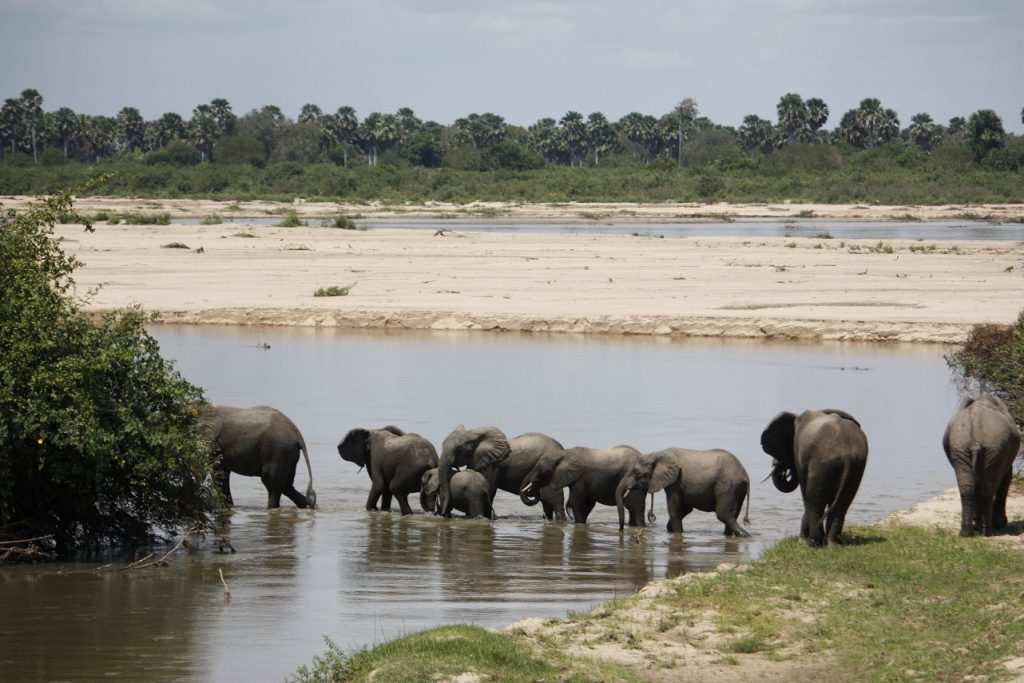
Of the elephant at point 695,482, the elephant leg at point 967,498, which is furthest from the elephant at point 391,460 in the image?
the elephant leg at point 967,498

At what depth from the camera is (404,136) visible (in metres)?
158

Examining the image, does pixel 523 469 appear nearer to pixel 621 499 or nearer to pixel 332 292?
pixel 621 499

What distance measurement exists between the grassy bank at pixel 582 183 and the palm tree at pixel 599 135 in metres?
36.9

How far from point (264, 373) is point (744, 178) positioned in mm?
81847

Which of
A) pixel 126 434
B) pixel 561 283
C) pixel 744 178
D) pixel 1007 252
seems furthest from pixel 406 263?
pixel 744 178

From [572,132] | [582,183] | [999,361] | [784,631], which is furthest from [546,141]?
[784,631]

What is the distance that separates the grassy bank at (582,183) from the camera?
95.2m

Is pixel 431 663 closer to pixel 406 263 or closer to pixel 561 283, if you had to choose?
pixel 561 283

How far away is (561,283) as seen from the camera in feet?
131

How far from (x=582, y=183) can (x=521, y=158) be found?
14.9 metres

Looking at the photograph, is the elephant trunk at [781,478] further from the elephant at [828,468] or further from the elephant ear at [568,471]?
the elephant ear at [568,471]

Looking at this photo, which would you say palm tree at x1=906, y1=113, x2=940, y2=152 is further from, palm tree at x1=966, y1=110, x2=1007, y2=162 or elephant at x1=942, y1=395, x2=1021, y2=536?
elephant at x1=942, y1=395, x2=1021, y2=536

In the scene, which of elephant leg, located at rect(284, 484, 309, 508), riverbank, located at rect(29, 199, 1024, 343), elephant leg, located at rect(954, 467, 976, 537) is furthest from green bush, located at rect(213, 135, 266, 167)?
elephant leg, located at rect(954, 467, 976, 537)

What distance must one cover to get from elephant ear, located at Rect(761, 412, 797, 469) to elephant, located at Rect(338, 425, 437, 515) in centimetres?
491
